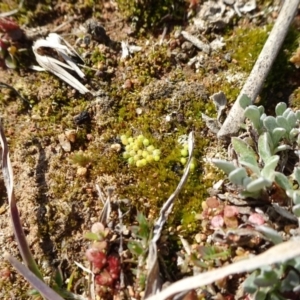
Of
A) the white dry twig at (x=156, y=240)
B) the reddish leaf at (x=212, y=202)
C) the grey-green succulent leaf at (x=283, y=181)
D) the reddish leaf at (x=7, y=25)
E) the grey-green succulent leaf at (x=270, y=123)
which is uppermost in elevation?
the reddish leaf at (x=7, y=25)

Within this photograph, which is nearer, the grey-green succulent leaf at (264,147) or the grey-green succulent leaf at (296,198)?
the grey-green succulent leaf at (296,198)

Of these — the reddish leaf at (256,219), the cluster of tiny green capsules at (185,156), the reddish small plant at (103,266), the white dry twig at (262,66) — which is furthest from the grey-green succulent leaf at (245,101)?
the reddish small plant at (103,266)

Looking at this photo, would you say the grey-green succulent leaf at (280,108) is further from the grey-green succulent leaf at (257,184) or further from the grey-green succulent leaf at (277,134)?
the grey-green succulent leaf at (257,184)

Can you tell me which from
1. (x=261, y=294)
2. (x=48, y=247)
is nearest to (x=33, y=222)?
(x=48, y=247)

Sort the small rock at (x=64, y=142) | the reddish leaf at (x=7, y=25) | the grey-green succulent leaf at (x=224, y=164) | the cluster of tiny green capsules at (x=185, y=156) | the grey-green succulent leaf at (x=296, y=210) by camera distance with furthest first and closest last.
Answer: the reddish leaf at (x=7, y=25), the small rock at (x=64, y=142), the cluster of tiny green capsules at (x=185, y=156), the grey-green succulent leaf at (x=224, y=164), the grey-green succulent leaf at (x=296, y=210)

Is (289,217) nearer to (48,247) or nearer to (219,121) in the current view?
(219,121)

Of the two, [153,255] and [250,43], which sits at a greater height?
[250,43]
